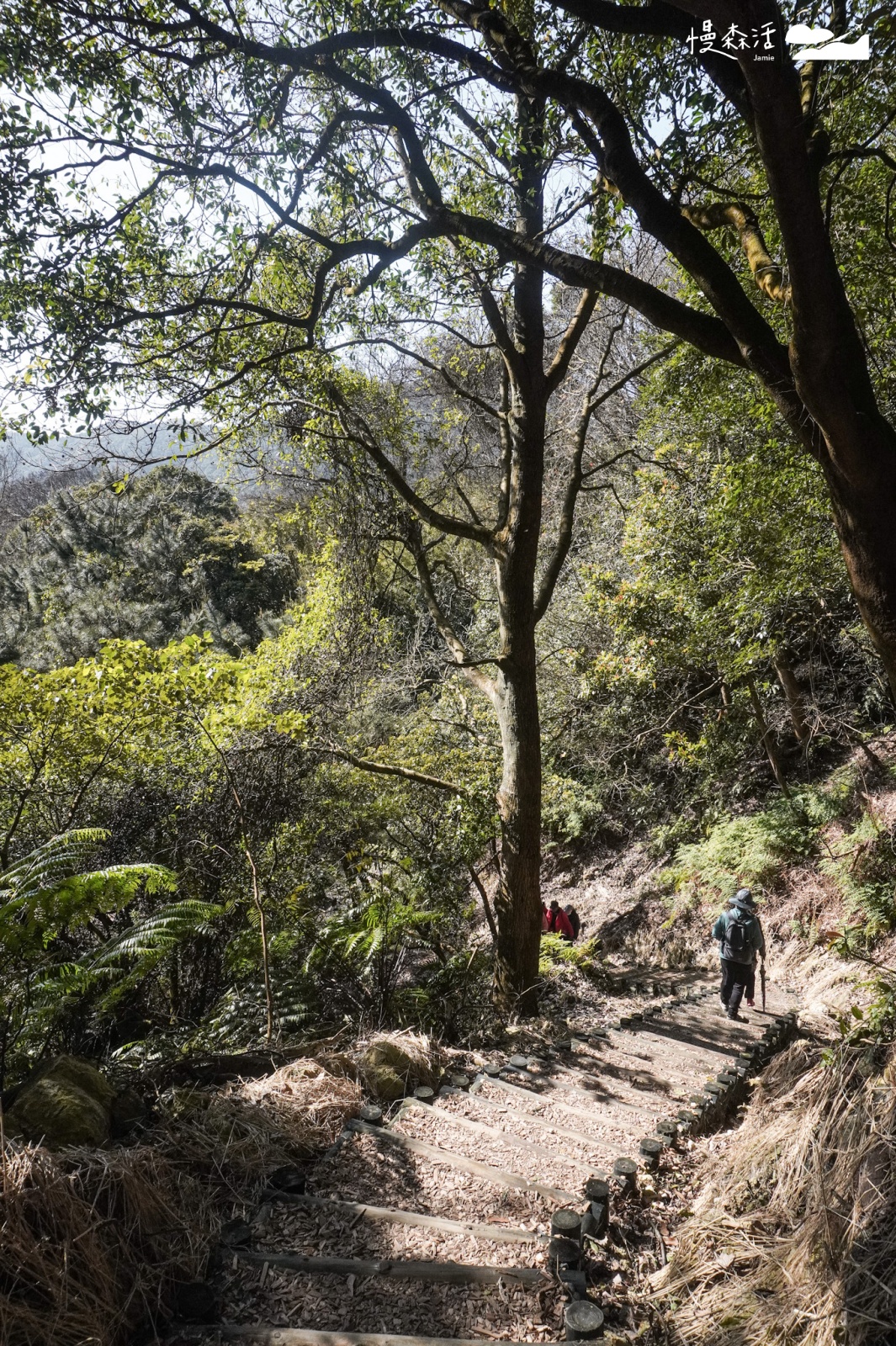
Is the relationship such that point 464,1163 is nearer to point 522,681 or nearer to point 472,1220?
point 472,1220

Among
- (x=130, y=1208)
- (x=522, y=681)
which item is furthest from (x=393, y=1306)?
(x=522, y=681)

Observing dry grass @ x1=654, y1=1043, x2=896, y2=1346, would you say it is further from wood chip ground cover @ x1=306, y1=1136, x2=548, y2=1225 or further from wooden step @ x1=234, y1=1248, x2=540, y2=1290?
wood chip ground cover @ x1=306, y1=1136, x2=548, y2=1225

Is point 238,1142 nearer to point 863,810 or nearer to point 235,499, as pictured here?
point 863,810

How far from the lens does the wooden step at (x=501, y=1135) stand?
12.2ft

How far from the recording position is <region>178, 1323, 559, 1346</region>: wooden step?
2.41 m

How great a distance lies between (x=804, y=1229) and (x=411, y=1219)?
5.51 ft

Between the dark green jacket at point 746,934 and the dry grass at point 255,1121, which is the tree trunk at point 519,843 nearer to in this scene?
the dark green jacket at point 746,934

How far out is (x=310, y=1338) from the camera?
244 cm

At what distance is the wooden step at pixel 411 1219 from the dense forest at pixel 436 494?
106cm

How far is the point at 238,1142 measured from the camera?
11.5 feet

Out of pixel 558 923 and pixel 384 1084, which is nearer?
pixel 384 1084

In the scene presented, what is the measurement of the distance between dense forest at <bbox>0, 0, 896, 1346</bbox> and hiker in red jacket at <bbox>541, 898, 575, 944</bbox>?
1585 millimetres

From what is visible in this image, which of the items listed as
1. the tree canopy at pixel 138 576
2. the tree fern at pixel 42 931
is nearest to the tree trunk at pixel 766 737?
the tree fern at pixel 42 931

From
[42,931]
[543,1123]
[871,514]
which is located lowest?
[543,1123]
